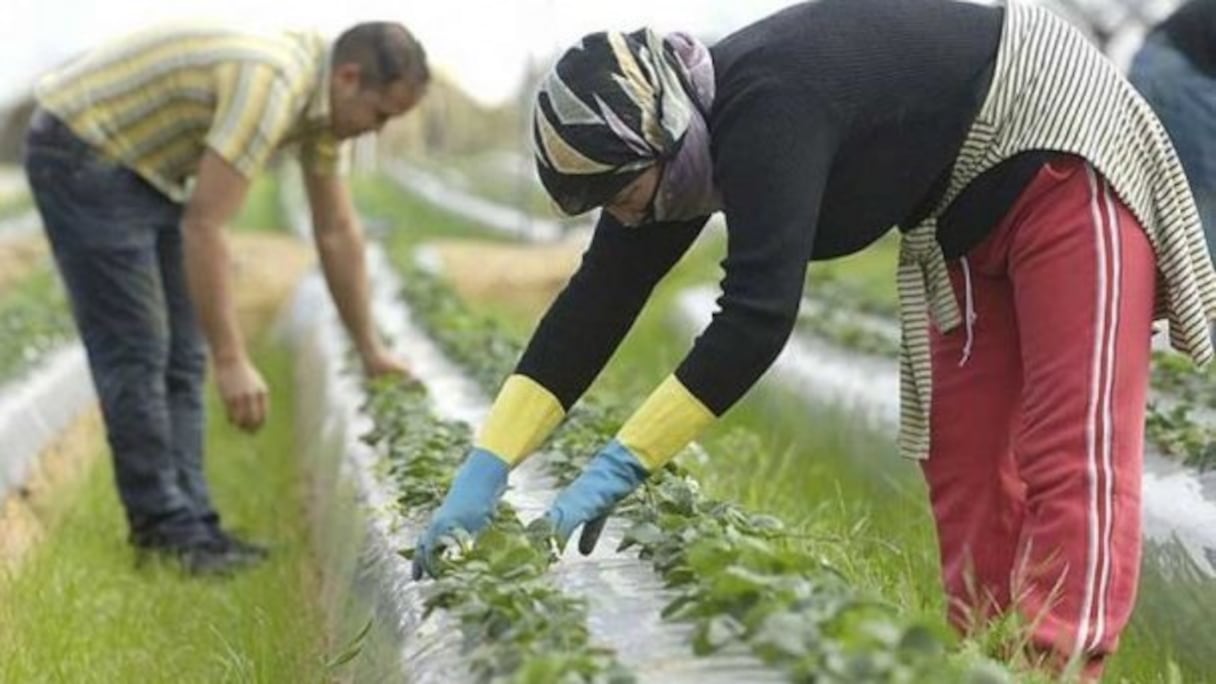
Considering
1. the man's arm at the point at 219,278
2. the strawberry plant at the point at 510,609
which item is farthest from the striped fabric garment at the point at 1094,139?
the man's arm at the point at 219,278

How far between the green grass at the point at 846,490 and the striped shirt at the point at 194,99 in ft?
4.02

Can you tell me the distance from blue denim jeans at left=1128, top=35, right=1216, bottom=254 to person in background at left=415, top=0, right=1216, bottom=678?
2.49 ft

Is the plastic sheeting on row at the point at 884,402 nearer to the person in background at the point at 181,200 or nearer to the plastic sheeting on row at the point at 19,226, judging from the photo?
the person in background at the point at 181,200

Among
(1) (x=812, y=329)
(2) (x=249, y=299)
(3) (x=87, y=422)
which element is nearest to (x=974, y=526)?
(1) (x=812, y=329)

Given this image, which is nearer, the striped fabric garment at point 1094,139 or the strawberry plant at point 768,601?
the strawberry plant at point 768,601

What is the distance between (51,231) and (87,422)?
8.46ft

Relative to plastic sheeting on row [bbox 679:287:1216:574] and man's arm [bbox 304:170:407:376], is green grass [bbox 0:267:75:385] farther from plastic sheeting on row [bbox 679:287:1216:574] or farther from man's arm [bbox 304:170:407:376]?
plastic sheeting on row [bbox 679:287:1216:574]

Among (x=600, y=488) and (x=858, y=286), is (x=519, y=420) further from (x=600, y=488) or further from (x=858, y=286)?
(x=858, y=286)

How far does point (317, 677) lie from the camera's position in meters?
3.88

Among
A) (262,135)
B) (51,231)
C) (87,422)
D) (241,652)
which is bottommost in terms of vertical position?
(87,422)

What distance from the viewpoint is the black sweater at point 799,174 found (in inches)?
117

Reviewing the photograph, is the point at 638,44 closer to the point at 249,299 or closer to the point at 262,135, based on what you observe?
the point at 262,135

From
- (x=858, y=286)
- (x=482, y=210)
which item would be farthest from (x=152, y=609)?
(x=482, y=210)

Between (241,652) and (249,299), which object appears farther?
(249,299)
